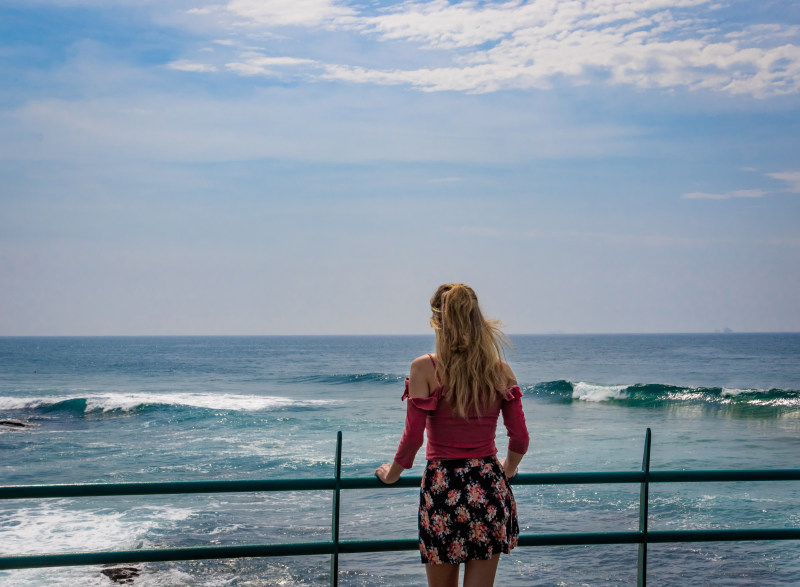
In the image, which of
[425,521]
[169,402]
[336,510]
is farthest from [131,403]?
[425,521]

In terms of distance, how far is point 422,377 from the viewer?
2.55m

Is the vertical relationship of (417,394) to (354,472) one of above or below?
above

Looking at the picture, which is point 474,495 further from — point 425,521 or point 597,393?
point 597,393

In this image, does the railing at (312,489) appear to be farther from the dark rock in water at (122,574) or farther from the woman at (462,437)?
the dark rock in water at (122,574)

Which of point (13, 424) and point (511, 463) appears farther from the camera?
point (13, 424)

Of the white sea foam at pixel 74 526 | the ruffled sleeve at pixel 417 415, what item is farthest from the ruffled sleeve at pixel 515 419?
the white sea foam at pixel 74 526

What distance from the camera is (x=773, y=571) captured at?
7.58 m

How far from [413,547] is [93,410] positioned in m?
27.4

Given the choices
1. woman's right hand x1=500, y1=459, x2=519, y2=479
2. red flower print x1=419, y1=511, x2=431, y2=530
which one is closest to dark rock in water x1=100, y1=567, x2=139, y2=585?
red flower print x1=419, y1=511, x2=431, y2=530

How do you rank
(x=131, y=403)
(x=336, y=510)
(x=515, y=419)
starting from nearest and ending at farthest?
(x=515, y=419), (x=336, y=510), (x=131, y=403)

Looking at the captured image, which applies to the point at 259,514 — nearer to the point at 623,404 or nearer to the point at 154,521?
the point at 154,521

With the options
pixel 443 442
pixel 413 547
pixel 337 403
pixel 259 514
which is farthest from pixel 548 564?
pixel 337 403

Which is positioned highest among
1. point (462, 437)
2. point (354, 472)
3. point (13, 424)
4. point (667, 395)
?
point (462, 437)

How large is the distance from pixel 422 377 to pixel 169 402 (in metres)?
29.3
